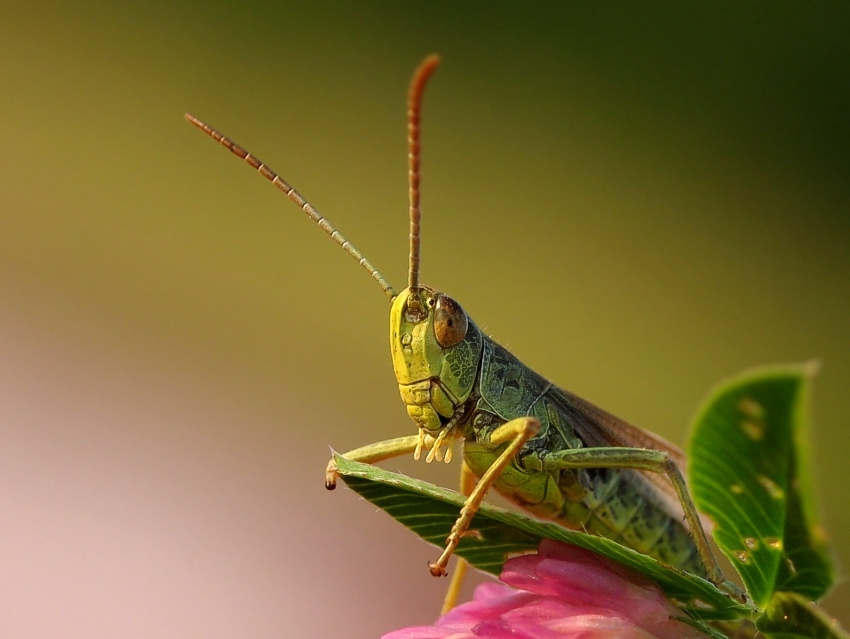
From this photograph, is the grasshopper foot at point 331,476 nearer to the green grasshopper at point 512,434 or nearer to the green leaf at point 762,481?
the green grasshopper at point 512,434

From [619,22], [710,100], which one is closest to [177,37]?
[619,22]

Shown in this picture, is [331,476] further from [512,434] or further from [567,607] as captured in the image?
[567,607]

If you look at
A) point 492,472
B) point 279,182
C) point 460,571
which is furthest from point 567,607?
point 279,182

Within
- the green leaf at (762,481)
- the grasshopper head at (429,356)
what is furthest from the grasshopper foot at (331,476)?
the green leaf at (762,481)

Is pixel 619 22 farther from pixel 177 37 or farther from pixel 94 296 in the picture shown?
pixel 94 296

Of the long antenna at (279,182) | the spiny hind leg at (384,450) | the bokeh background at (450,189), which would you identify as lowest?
the spiny hind leg at (384,450)

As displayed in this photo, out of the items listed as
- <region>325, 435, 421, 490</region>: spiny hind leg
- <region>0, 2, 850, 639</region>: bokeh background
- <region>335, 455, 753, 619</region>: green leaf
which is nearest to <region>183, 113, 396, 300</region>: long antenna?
<region>325, 435, 421, 490</region>: spiny hind leg
